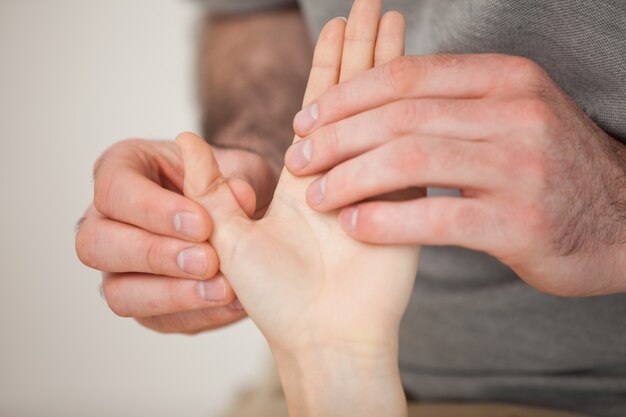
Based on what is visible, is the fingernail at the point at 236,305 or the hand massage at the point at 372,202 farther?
the fingernail at the point at 236,305

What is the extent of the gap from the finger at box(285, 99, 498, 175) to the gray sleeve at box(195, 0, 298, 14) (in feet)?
2.39

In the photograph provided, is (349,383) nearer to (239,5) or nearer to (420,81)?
(420,81)

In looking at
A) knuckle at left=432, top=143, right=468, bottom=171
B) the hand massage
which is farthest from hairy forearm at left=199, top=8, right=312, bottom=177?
knuckle at left=432, top=143, right=468, bottom=171

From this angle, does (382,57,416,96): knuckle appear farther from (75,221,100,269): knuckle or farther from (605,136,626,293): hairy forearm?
(75,221,100,269): knuckle

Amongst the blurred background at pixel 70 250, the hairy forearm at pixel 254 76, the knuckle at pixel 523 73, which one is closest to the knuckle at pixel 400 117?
the knuckle at pixel 523 73

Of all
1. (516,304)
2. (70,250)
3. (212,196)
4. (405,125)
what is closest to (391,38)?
(405,125)

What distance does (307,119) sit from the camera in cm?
57

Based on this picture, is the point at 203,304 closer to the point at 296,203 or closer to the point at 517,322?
the point at 296,203

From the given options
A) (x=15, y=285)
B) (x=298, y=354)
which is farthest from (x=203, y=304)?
(x=15, y=285)

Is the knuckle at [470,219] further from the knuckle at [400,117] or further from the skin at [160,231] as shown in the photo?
the skin at [160,231]

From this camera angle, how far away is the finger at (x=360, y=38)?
1.95 ft

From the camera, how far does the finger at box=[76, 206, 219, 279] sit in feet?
1.86

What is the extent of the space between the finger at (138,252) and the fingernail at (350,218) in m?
0.14

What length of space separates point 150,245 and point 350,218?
216 mm
